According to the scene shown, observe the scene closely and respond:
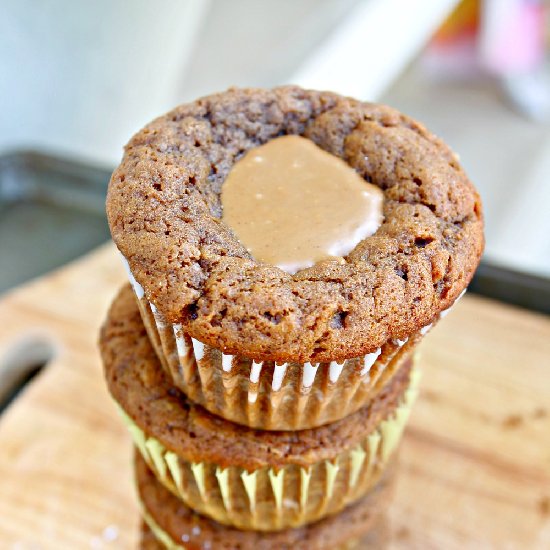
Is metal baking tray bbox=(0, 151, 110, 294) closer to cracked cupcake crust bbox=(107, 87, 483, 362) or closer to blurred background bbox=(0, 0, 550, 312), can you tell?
blurred background bbox=(0, 0, 550, 312)

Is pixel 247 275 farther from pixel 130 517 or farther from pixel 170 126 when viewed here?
pixel 130 517

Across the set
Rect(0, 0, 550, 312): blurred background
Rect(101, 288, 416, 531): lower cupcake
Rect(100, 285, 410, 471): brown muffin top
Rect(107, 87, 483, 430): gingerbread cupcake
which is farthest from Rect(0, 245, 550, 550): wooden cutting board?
Rect(107, 87, 483, 430): gingerbread cupcake

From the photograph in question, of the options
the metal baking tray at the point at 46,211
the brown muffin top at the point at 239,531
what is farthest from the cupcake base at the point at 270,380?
the metal baking tray at the point at 46,211

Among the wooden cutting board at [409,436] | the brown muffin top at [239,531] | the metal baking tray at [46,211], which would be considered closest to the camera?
the brown muffin top at [239,531]

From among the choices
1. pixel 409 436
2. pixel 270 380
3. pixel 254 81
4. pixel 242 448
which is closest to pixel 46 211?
pixel 254 81

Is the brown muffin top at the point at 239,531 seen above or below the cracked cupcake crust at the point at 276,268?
below

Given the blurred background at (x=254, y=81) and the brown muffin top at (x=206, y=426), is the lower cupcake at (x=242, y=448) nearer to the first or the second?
the brown muffin top at (x=206, y=426)

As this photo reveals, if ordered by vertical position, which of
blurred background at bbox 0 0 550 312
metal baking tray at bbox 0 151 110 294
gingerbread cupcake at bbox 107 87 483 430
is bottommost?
metal baking tray at bbox 0 151 110 294
